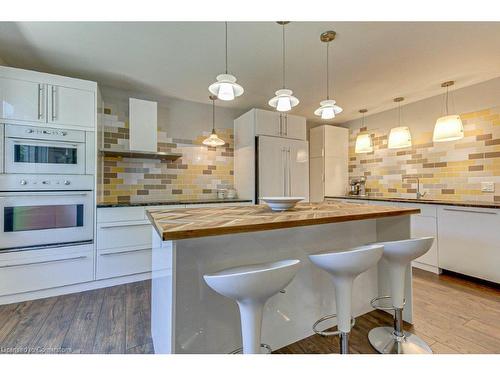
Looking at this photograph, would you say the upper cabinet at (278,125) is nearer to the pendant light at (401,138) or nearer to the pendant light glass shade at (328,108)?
the pendant light at (401,138)

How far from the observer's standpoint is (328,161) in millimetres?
4457

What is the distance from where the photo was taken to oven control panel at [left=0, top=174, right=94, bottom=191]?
2193 mm

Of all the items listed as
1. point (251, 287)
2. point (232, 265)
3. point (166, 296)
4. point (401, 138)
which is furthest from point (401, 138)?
point (166, 296)

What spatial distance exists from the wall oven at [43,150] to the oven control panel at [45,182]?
5 centimetres

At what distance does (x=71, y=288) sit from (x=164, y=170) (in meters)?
1.75

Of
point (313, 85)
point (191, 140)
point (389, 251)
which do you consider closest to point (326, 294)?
point (389, 251)

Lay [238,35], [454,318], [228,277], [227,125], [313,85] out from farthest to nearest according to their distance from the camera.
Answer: [227,125] < [313,85] < [238,35] < [454,318] < [228,277]

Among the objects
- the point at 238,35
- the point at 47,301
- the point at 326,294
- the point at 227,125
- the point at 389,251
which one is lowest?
the point at 47,301

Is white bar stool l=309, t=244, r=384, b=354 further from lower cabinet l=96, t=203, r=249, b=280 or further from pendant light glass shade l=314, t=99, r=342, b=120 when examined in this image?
lower cabinet l=96, t=203, r=249, b=280

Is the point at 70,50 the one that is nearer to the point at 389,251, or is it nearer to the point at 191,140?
the point at 191,140

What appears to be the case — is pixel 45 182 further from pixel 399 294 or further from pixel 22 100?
pixel 399 294

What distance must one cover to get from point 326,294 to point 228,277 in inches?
44.3

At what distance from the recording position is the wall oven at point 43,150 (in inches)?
87.1

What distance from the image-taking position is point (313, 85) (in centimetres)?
312
